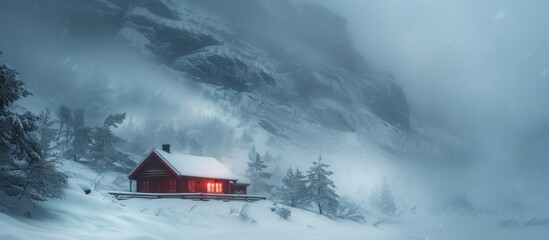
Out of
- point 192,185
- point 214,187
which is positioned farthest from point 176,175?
point 214,187

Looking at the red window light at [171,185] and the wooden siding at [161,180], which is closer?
the wooden siding at [161,180]

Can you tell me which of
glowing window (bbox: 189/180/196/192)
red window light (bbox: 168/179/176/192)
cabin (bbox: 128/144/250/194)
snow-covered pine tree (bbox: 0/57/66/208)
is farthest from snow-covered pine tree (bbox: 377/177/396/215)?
snow-covered pine tree (bbox: 0/57/66/208)

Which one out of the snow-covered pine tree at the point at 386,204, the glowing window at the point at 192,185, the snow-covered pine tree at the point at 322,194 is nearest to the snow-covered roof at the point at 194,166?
the glowing window at the point at 192,185

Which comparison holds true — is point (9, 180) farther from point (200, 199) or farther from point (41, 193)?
point (200, 199)

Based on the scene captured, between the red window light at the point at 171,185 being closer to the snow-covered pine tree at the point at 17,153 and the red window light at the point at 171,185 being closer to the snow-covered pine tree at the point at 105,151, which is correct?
the snow-covered pine tree at the point at 105,151

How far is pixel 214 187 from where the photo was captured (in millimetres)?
48625

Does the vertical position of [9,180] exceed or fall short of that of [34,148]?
it falls short

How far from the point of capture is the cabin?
45.0 metres

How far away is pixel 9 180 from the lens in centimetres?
1353

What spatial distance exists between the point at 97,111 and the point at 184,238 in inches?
5804

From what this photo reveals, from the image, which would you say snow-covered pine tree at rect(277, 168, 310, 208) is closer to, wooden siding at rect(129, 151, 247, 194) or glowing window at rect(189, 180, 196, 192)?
wooden siding at rect(129, 151, 247, 194)

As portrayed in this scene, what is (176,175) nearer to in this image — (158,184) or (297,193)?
(158,184)

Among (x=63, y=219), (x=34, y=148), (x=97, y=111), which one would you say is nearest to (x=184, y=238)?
(x=63, y=219)

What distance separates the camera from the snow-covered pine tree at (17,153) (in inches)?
516
